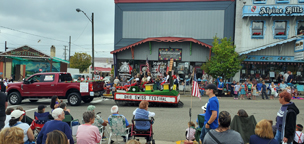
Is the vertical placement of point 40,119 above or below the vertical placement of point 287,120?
below

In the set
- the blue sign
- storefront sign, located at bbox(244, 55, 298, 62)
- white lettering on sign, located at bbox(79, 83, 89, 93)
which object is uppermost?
the blue sign

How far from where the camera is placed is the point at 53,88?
43.6ft

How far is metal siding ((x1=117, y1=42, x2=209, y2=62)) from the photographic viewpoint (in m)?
22.4

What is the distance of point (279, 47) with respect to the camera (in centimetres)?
2094

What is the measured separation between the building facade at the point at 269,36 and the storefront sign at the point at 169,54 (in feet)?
18.7

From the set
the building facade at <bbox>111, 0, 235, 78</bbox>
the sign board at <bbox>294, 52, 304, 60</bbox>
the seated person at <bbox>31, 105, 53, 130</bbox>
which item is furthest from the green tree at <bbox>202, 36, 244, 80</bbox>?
the seated person at <bbox>31, 105, 53, 130</bbox>

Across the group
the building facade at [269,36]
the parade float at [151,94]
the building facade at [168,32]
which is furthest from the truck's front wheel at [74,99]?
the building facade at [269,36]

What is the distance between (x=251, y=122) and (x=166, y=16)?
1886cm

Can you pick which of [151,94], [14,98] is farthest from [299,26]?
[14,98]

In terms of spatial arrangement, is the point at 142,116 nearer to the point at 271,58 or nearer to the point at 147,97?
the point at 147,97

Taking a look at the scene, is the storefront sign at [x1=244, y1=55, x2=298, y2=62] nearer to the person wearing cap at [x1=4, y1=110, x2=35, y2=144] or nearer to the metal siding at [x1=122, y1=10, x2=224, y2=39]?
the metal siding at [x1=122, y1=10, x2=224, y2=39]

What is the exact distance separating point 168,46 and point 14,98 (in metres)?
14.2

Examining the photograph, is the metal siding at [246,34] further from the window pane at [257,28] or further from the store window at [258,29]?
the window pane at [257,28]

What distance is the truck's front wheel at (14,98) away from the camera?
13.7 m
